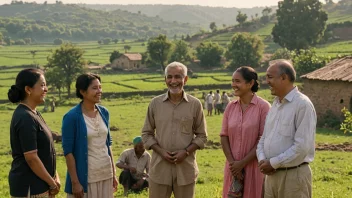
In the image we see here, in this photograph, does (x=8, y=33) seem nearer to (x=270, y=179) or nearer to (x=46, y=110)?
(x=46, y=110)

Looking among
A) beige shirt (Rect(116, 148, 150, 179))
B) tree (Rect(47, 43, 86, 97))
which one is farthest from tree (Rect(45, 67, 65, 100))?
beige shirt (Rect(116, 148, 150, 179))

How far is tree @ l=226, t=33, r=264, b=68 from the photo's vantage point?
64.0 m

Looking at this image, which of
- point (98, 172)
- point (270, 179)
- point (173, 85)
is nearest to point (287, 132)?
point (270, 179)

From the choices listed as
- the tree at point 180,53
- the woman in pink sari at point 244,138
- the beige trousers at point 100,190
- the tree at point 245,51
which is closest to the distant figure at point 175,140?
the woman in pink sari at point 244,138

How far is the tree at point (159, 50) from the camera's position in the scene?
2724 inches

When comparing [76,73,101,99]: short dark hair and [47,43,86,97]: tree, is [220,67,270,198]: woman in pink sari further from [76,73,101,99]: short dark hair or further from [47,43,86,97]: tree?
[47,43,86,97]: tree

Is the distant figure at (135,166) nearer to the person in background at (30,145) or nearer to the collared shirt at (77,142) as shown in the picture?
the collared shirt at (77,142)

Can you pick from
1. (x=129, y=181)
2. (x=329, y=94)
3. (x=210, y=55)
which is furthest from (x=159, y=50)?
(x=129, y=181)

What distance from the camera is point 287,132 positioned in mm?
5512

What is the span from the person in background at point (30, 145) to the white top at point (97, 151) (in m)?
0.50

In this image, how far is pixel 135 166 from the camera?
8.77 meters

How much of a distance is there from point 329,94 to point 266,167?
18.1 meters

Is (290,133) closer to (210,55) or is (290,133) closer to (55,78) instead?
(55,78)

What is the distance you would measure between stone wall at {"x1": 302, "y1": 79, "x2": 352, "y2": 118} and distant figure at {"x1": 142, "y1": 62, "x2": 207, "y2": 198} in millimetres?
16858
